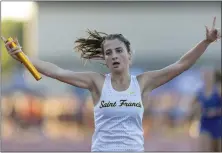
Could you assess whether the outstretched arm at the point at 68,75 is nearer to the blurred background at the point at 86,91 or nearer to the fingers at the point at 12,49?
the fingers at the point at 12,49

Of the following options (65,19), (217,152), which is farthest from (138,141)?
(65,19)

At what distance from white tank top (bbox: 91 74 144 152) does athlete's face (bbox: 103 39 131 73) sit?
231 millimetres

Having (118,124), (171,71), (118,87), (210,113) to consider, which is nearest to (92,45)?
(118,87)

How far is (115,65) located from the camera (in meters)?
5.55

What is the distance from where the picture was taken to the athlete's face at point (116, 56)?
18.2 ft

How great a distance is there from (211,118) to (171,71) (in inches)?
224

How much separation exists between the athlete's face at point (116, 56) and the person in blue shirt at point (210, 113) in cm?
557

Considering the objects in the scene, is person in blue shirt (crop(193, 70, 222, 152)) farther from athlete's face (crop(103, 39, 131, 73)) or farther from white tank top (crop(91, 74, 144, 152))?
white tank top (crop(91, 74, 144, 152))

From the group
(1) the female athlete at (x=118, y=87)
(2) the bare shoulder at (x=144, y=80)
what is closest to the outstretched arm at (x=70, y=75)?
(1) the female athlete at (x=118, y=87)

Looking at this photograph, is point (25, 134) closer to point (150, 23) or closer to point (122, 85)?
point (150, 23)

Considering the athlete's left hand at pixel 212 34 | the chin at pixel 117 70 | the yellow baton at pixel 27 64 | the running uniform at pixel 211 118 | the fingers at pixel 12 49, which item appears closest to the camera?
the yellow baton at pixel 27 64

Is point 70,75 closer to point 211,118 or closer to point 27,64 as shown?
point 27,64

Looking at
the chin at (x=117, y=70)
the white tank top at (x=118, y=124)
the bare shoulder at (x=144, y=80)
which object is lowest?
the white tank top at (x=118, y=124)

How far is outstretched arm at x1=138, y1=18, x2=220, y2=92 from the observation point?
18.5 feet
